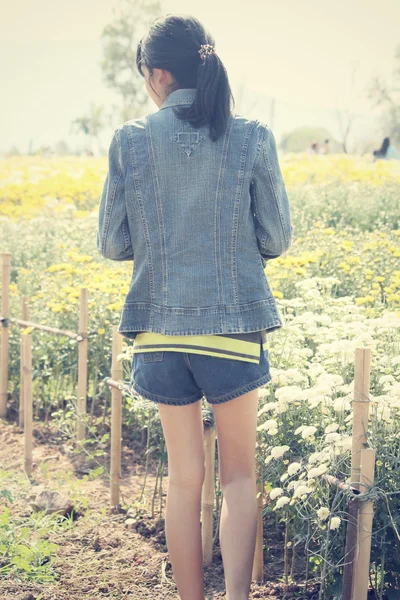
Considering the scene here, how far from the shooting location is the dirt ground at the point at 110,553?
277 centimetres

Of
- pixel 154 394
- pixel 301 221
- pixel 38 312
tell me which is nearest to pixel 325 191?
pixel 301 221

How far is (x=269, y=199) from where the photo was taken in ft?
6.80

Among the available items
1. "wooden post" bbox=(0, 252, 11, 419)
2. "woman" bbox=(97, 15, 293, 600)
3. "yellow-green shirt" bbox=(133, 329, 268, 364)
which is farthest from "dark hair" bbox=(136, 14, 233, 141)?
"wooden post" bbox=(0, 252, 11, 419)

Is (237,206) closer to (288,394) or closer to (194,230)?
(194,230)

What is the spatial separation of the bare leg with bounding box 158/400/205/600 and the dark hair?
755mm

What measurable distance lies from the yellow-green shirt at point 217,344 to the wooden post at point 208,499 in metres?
0.86

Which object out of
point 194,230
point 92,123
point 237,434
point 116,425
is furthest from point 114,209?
point 92,123

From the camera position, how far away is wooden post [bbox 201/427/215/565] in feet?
9.52

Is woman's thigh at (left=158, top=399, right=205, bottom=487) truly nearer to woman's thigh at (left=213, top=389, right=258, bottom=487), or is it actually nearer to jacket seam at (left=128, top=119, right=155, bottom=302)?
woman's thigh at (left=213, top=389, right=258, bottom=487)

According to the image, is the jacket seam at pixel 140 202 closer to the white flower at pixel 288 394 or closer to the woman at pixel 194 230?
the woman at pixel 194 230

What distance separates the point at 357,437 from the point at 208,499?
922 mm

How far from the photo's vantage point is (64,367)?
496 cm

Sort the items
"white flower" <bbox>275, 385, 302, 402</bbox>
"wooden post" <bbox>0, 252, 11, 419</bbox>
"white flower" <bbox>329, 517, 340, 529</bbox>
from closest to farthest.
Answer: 1. "white flower" <bbox>329, 517, 340, 529</bbox>
2. "white flower" <bbox>275, 385, 302, 402</bbox>
3. "wooden post" <bbox>0, 252, 11, 419</bbox>

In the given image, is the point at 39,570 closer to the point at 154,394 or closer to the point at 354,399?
the point at 154,394
